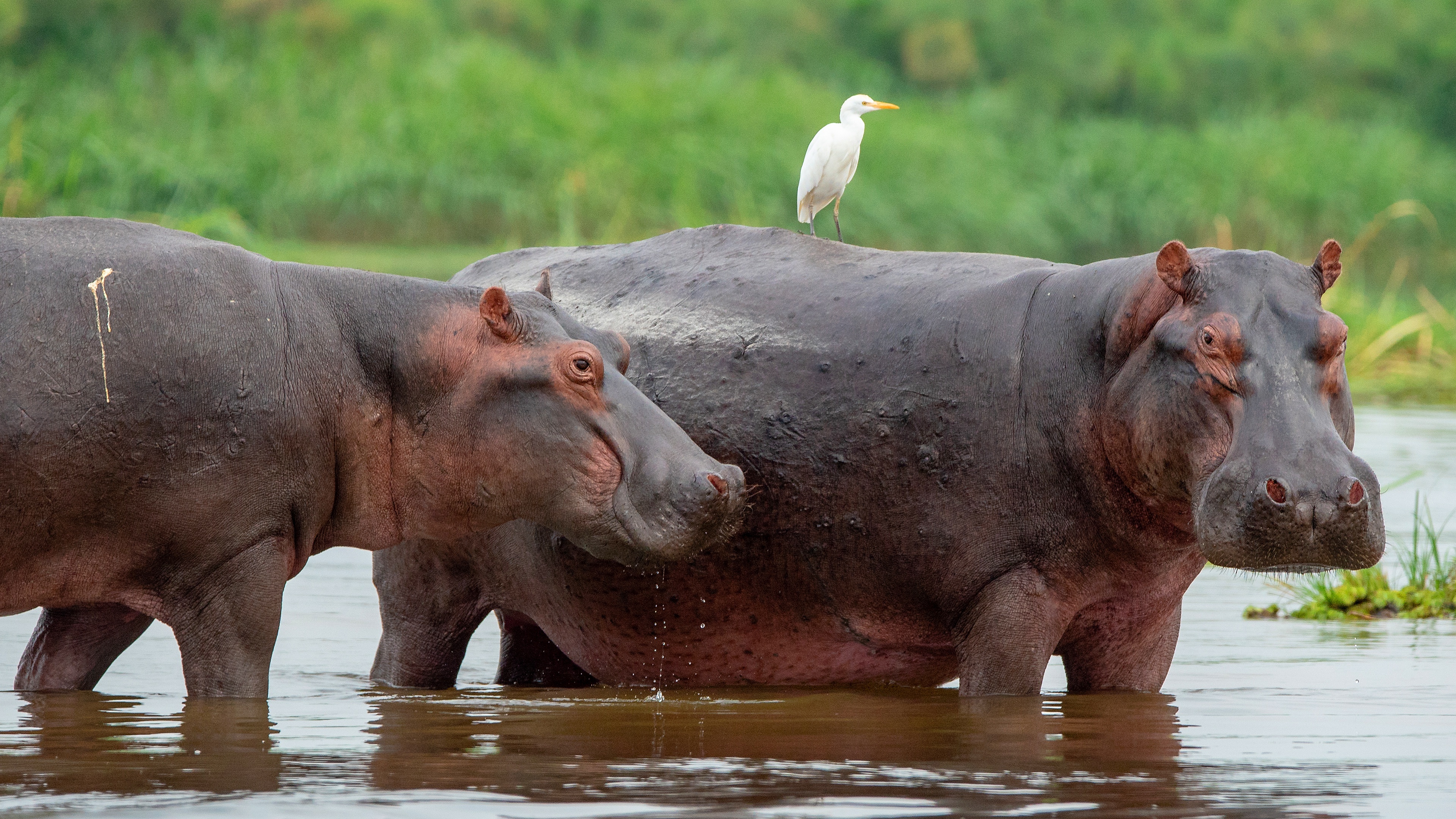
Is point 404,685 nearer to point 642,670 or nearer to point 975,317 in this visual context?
point 642,670

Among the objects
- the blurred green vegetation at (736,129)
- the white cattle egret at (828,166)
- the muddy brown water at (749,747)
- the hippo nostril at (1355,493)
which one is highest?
the blurred green vegetation at (736,129)

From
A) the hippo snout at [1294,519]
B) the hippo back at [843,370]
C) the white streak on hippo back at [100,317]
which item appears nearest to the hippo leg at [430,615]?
the hippo back at [843,370]

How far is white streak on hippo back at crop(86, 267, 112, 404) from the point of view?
504 cm

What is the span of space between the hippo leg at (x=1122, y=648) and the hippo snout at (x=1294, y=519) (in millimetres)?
799

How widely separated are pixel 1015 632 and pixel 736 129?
19052 millimetres

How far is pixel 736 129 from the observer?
24109mm

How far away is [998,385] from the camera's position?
5566 mm

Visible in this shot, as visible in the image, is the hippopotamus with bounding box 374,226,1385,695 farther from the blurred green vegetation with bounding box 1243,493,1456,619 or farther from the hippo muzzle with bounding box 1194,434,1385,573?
the blurred green vegetation with bounding box 1243,493,1456,619

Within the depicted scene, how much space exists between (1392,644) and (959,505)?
6.86ft

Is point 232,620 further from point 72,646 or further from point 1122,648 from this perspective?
point 1122,648

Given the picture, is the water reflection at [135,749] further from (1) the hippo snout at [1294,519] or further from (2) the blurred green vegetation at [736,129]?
(2) the blurred green vegetation at [736,129]

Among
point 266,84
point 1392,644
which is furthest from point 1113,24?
point 1392,644

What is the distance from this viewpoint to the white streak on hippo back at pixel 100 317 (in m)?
5.04

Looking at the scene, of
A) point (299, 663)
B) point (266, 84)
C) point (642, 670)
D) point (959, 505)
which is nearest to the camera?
point (959, 505)
